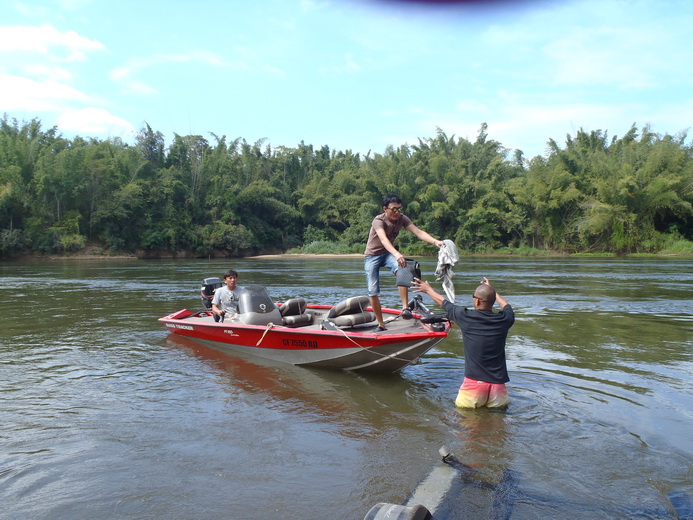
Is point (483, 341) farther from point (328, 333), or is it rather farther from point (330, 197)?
point (330, 197)

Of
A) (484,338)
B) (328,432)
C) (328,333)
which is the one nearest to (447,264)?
(484,338)

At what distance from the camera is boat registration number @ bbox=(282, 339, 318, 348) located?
24.8 feet

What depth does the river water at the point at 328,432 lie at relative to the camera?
4012 millimetres

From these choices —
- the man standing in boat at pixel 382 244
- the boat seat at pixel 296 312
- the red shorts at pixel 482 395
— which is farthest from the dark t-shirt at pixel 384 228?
the red shorts at pixel 482 395

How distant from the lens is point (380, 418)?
19.1ft

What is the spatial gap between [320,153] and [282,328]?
76.3 metres

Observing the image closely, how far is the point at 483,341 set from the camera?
5281mm

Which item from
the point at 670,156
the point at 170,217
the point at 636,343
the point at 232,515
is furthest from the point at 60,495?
the point at 170,217

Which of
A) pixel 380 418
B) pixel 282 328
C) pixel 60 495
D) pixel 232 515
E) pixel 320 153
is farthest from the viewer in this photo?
pixel 320 153

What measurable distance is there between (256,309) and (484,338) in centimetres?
424

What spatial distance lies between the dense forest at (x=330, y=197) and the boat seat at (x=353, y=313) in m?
40.3

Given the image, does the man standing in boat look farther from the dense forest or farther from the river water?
the dense forest

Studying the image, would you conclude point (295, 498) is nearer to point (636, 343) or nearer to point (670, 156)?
point (636, 343)

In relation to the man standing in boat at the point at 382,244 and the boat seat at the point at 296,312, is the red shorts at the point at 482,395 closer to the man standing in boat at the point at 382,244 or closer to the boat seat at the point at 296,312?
the man standing in boat at the point at 382,244
